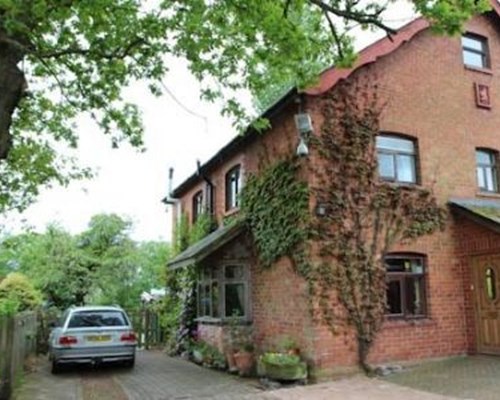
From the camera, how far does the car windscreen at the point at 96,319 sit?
14695mm

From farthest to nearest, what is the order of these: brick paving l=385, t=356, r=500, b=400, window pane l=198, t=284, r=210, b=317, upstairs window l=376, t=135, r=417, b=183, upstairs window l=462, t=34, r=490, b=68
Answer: window pane l=198, t=284, r=210, b=317
upstairs window l=462, t=34, r=490, b=68
upstairs window l=376, t=135, r=417, b=183
brick paving l=385, t=356, r=500, b=400

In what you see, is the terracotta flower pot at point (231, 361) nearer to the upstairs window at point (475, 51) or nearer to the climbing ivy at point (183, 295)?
the climbing ivy at point (183, 295)

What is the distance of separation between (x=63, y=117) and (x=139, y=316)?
411 inches

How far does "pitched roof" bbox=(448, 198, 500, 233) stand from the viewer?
13.8 meters

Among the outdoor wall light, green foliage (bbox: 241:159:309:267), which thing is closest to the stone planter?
green foliage (bbox: 241:159:309:267)

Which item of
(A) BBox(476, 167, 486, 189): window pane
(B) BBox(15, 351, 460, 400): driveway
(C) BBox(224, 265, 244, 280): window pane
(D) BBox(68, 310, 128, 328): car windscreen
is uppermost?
(A) BBox(476, 167, 486, 189): window pane

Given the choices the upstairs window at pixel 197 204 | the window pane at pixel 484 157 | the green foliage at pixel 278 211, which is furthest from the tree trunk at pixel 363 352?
the upstairs window at pixel 197 204

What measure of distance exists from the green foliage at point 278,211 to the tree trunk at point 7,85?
703 centimetres

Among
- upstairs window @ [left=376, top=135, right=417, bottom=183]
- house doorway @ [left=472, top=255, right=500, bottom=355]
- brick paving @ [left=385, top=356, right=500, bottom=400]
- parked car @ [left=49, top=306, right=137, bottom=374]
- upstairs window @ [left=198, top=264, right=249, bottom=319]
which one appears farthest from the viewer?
upstairs window @ [left=198, top=264, right=249, bottom=319]

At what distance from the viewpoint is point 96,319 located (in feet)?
49.0

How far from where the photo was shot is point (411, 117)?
15.1 meters

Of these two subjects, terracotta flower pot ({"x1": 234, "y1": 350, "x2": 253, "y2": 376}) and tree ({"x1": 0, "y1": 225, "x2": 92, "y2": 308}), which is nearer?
terracotta flower pot ({"x1": 234, "y1": 350, "x2": 253, "y2": 376})

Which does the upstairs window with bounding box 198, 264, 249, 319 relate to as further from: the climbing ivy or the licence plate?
the licence plate

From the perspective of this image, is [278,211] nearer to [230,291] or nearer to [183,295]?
[230,291]
